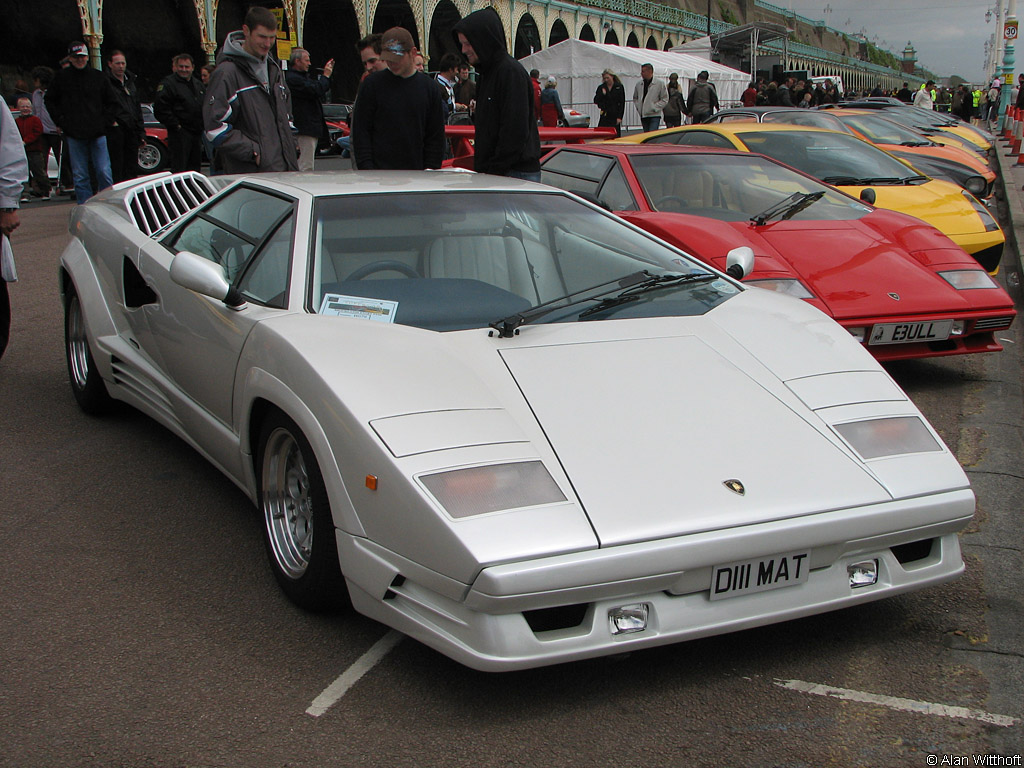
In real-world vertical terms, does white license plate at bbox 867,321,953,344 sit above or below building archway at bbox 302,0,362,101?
below

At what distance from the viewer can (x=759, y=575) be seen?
7.36 feet

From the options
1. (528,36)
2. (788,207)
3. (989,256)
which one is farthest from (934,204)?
(528,36)

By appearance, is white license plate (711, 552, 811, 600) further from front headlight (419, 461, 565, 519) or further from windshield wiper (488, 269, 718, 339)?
windshield wiper (488, 269, 718, 339)

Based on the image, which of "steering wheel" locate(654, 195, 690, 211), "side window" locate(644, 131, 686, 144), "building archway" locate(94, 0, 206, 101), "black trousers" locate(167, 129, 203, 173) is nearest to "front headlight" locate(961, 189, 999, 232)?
"side window" locate(644, 131, 686, 144)

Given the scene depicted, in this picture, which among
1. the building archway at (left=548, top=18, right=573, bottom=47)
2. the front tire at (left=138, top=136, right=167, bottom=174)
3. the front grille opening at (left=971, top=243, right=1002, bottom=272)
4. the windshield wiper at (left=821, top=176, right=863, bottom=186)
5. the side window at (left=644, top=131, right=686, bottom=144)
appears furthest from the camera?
the building archway at (left=548, top=18, right=573, bottom=47)

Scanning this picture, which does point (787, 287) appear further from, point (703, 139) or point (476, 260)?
point (703, 139)

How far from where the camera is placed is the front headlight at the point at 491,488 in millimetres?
2150

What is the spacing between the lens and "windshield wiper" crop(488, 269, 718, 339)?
2.82 meters

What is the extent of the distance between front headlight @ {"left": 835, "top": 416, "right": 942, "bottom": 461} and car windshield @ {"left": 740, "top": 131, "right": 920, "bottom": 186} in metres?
5.24

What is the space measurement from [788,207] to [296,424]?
3.92 metres

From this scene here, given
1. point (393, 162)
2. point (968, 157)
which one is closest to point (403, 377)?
point (393, 162)

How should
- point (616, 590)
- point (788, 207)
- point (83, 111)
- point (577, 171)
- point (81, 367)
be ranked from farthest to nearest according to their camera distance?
point (83, 111) → point (577, 171) → point (788, 207) → point (81, 367) → point (616, 590)

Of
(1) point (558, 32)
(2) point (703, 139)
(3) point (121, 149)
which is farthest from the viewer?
(1) point (558, 32)

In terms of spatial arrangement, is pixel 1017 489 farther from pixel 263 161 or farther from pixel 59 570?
pixel 263 161
